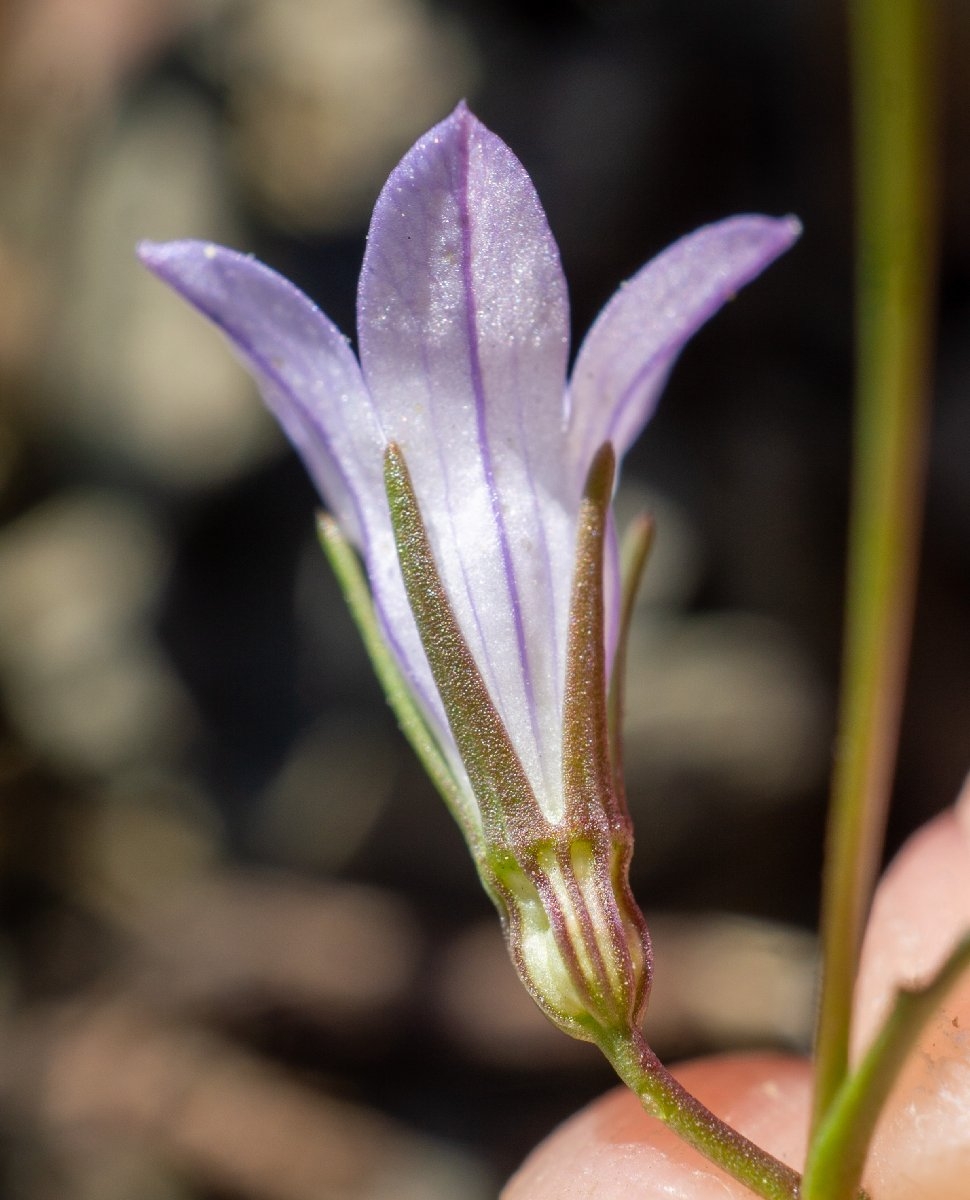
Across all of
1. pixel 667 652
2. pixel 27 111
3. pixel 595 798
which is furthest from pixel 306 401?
pixel 27 111

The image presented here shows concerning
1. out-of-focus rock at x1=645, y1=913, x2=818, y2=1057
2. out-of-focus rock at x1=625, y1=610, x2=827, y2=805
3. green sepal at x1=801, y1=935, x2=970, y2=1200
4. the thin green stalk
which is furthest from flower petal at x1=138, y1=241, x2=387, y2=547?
out-of-focus rock at x1=645, y1=913, x2=818, y2=1057

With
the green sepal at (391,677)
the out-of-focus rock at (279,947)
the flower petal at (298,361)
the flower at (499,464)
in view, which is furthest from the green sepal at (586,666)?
the out-of-focus rock at (279,947)

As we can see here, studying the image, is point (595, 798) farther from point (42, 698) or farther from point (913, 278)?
point (42, 698)

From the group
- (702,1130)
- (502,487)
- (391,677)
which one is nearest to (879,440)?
(502,487)

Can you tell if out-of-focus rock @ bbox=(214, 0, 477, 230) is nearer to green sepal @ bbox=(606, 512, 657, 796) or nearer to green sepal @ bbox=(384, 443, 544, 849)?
green sepal @ bbox=(606, 512, 657, 796)

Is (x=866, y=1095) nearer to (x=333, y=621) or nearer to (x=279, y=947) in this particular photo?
(x=279, y=947)

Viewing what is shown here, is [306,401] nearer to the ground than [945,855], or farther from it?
farther from it
